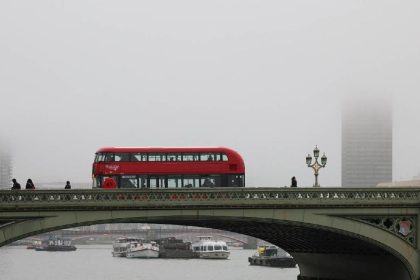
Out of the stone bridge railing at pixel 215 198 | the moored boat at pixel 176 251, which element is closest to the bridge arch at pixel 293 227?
the stone bridge railing at pixel 215 198

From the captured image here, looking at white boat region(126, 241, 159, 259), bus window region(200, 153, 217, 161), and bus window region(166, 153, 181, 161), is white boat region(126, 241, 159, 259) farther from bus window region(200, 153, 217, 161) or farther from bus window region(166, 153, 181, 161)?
bus window region(166, 153, 181, 161)

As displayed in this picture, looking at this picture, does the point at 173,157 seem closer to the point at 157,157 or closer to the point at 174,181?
the point at 157,157

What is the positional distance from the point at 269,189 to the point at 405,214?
862 cm

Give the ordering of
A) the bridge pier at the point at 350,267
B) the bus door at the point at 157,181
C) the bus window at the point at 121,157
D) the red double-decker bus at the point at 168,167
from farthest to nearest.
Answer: the bus window at the point at 121,157 < the red double-decker bus at the point at 168,167 < the bus door at the point at 157,181 < the bridge pier at the point at 350,267

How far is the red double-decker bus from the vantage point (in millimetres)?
70125

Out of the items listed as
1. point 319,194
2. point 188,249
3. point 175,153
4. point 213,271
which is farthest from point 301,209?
point 188,249

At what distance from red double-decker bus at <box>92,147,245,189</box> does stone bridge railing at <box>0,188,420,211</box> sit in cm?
927

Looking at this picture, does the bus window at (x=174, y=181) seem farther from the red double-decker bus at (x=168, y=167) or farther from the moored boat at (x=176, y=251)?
the moored boat at (x=176, y=251)

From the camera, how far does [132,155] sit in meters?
71.1

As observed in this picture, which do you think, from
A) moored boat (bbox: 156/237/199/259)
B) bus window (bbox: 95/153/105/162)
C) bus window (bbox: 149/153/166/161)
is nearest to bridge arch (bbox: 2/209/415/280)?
bus window (bbox: 149/153/166/161)

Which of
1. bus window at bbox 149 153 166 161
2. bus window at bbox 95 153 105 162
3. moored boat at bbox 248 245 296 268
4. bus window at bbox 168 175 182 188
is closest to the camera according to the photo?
bus window at bbox 168 175 182 188

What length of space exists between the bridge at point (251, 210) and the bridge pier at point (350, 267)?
1953 millimetres

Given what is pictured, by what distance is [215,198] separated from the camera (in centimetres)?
6069

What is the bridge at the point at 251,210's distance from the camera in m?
57.9
